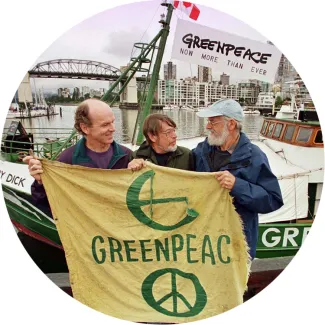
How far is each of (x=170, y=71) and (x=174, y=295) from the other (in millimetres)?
1877

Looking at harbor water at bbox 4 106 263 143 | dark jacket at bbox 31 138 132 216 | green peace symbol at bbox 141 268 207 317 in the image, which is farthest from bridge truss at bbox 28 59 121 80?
green peace symbol at bbox 141 268 207 317

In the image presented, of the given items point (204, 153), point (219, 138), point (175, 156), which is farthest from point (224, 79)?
point (175, 156)

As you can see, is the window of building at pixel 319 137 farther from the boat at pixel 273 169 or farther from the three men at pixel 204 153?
the three men at pixel 204 153

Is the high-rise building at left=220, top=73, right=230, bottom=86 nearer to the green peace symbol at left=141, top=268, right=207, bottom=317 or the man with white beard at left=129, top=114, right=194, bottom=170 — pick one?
the man with white beard at left=129, top=114, right=194, bottom=170

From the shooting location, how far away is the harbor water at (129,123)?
280 cm

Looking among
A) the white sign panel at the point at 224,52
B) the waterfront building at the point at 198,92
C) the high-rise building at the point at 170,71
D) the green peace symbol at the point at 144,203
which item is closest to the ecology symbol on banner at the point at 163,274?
the green peace symbol at the point at 144,203

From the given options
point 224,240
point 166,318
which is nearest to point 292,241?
point 224,240

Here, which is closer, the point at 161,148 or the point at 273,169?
the point at 161,148

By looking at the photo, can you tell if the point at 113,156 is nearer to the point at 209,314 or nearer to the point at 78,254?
the point at 78,254

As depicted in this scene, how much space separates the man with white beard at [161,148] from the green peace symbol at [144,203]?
0.36 feet

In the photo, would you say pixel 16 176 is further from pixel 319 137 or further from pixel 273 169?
pixel 319 137

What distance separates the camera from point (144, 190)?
2.82 m

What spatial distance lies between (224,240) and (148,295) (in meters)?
0.83

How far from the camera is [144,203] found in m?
2.87
